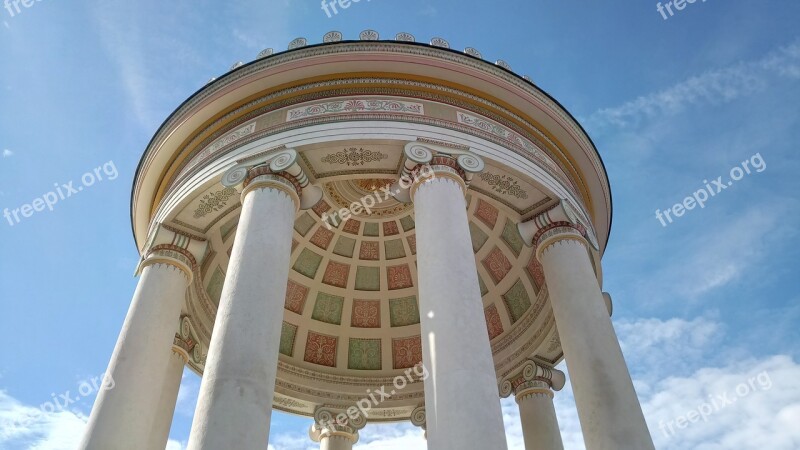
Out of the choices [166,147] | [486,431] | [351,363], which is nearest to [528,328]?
[351,363]

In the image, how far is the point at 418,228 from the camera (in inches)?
563

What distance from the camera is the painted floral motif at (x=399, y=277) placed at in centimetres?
2794

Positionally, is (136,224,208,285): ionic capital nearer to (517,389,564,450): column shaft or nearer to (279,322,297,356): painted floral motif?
(279,322,297,356): painted floral motif

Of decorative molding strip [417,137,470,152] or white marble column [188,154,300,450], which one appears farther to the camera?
decorative molding strip [417,137,470,152]

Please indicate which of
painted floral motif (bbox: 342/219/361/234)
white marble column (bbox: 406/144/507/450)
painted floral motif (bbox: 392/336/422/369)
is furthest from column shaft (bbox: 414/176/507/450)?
painted floral motif (bbox: 392/336/422/369)

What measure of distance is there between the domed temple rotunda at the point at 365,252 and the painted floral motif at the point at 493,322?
69mm

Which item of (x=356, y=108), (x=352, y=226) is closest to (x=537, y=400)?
(x=352, y=226)

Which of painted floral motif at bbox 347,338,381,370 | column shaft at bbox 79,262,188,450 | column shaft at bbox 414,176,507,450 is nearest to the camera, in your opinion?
column shaft at bbox 414,176,507,450

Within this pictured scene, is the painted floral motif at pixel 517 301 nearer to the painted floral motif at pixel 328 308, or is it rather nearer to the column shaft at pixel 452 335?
the painted floral motif at pixel 328 308

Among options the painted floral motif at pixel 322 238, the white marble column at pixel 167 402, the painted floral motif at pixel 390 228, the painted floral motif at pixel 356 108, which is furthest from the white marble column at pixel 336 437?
the painted floral motif at pixel 356 108

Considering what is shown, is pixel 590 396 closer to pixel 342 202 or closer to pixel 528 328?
pixel 528 328

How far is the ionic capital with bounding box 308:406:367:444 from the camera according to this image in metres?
24.9

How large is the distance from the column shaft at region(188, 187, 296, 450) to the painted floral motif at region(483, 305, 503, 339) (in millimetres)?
13086

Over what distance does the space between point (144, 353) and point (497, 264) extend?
14752mm
